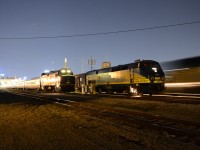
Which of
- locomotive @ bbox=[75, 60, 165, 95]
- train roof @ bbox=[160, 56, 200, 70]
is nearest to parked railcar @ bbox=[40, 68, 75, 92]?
locomotive @ bbox=[75, 60, 165, 95]

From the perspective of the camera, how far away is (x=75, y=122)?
13195 millimetres

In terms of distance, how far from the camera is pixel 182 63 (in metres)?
31.8

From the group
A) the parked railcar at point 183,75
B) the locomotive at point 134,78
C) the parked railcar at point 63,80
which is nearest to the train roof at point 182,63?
the parked railcar at point 183,75

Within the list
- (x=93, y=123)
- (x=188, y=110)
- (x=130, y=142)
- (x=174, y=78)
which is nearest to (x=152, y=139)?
(x=130, y=142)

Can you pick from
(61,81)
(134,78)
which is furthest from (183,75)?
(61,81)

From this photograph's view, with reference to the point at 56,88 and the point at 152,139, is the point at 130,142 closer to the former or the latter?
the point at 152,139

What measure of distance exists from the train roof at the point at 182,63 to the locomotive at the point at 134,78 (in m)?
2.93

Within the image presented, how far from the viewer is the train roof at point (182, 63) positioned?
29.3 m

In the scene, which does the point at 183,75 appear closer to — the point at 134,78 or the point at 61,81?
the point at 134,78

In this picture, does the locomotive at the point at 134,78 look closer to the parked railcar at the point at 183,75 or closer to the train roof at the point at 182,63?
the parked railcar at the point at 183,75

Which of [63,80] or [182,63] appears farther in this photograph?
[63,80]

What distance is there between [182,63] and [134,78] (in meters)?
5.83

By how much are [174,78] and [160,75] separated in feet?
13.0

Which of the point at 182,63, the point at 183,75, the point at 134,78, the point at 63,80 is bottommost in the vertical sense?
the point at 134,78
